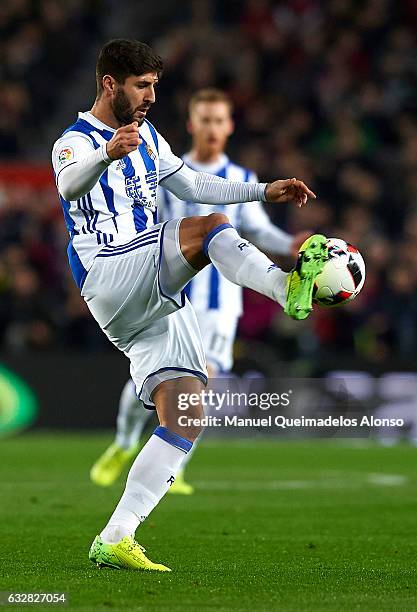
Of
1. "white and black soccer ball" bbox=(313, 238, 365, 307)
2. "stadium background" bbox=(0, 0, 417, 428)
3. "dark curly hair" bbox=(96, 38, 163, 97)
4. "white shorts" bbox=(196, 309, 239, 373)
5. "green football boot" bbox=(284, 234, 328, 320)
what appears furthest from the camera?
"stadium background" bbox=(0, 0, 417, 428)

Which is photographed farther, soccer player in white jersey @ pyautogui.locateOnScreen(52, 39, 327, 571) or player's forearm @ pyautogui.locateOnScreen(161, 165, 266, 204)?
player's forearm @ pyautogui.locateOnScreen(161, 165, 266, 204)

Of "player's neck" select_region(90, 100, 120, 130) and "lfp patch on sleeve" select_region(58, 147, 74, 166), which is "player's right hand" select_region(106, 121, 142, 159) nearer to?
"lfp patch on sleeve" select_region(58, 147, 74, 166)

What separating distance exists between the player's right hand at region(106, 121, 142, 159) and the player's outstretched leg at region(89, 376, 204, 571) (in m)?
1.17

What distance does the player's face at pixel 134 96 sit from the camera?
A: 5.66 meters

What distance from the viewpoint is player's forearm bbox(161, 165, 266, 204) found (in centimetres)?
596

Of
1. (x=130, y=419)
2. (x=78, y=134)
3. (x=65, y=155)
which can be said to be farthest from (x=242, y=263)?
(x=130, y=419)

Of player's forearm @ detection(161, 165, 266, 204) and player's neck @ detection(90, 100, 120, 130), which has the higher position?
player's neck @ detection(90, 100, 120, 130)

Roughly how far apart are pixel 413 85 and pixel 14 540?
42.0ft

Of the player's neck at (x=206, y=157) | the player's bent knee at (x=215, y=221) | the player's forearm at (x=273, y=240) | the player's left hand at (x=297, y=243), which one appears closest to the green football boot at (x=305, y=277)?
the player's bent knee at (x=215, y=221)

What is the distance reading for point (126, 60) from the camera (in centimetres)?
562

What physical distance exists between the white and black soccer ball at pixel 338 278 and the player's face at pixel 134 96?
1.16 m

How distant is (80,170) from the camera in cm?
531

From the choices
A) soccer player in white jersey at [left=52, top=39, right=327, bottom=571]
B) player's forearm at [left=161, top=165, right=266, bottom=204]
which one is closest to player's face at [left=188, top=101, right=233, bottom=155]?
player's forearm at [left=161, top=165, right=266, bottom=204]

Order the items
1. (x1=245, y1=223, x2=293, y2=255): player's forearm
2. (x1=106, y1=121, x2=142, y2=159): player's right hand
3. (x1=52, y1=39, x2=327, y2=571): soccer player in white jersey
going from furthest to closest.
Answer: (x1=245, y1=223, x2=293, y2=255): player's forearm, (x1=52, y1=39, x2=327, y2=571): soccer player in white jersey, (x1=106, y1=121, x2=142, y2=159): player's right hand
